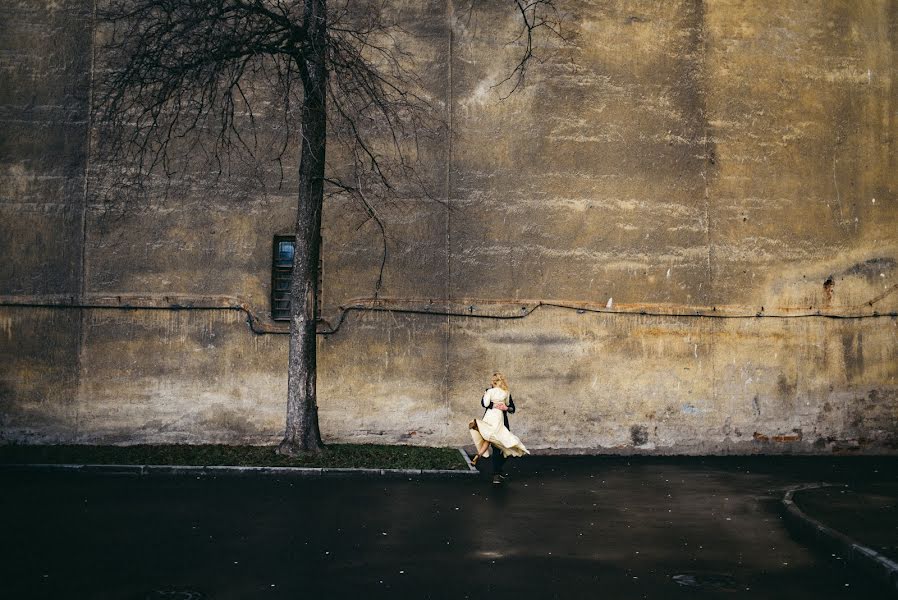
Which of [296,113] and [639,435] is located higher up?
[296,113]

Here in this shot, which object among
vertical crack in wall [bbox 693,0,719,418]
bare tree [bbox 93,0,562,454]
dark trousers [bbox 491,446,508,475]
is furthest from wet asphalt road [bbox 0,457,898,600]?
bare tree [bbox 93,0,562,454]

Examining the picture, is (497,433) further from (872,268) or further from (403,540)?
(872,268)

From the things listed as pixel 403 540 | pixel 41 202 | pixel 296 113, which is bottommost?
pixel 403 540

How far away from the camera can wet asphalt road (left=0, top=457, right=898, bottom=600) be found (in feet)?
21.3

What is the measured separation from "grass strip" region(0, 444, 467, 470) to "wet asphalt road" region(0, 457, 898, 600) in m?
0.67

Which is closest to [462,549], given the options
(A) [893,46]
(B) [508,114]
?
(B) [508,114]

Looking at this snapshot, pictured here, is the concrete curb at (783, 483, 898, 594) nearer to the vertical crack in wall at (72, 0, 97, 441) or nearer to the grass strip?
the grass strip

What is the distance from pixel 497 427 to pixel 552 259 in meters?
4.13

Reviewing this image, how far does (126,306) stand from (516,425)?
7.10m

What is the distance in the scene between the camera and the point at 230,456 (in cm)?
1266

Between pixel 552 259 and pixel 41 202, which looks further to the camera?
pixel 552 259

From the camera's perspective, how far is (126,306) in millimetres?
14305

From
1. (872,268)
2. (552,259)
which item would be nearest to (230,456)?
(552,259)

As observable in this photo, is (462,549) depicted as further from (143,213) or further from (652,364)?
(143,213)
